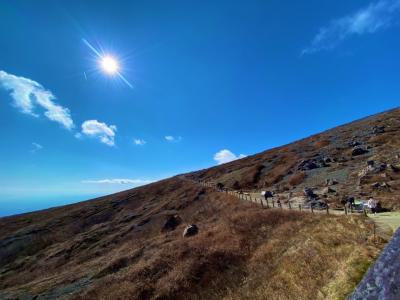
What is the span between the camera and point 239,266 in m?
19.5

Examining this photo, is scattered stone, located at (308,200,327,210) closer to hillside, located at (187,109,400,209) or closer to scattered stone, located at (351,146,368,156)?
hillside, located at (187,109,400,209)

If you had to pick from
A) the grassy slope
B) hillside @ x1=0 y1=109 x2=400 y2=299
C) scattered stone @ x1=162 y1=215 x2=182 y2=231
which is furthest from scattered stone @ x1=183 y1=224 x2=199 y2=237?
scattered stone @ x1=162 y1=215 x2=182 y2=231

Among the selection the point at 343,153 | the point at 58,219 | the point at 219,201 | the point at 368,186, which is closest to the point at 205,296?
the point at 368,186

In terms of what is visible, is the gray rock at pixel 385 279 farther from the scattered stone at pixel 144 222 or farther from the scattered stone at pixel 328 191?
the scattered stone at pixel 144 222

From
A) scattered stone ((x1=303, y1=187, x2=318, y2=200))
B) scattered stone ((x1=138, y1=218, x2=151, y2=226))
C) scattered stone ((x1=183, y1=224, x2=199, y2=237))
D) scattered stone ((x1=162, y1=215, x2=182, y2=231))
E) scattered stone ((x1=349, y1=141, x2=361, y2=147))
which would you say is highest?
scattered stone ((x1=349, y1=141, x2=361, y2=147))

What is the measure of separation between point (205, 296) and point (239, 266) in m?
3.62

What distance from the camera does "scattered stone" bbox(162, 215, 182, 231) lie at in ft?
138

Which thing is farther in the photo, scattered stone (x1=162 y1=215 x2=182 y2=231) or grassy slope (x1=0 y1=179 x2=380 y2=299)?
scattered stone (x1=162 y1=215 x2=182 y2=231)

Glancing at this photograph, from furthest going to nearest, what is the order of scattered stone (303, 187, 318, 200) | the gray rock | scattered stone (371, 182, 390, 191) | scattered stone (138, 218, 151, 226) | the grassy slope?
scattered stone (138, 218, 151, 226), scattered stone (303, 187, 318, 200), scattered stone (371, 182, 390, 191), the grassy slope, the gray rock

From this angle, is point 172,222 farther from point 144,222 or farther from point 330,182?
point 330,182

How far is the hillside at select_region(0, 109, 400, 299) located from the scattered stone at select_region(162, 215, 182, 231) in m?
0.17

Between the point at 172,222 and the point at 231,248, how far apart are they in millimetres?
22352

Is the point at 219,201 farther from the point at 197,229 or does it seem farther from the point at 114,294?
the point at 114,294

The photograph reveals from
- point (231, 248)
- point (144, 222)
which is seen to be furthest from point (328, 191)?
point (144, 222)
